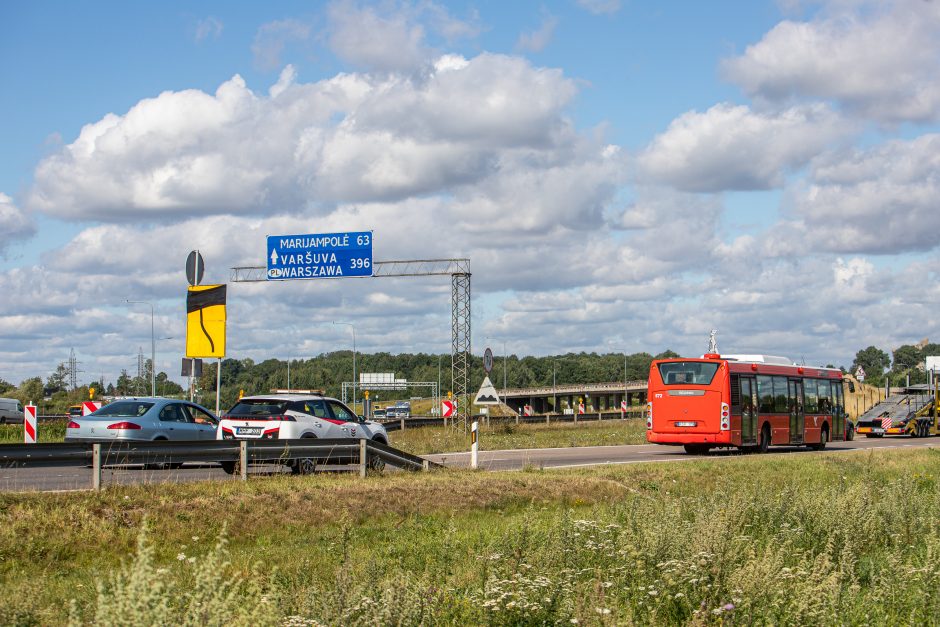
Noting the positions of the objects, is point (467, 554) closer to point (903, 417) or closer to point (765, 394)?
point (765, 394)

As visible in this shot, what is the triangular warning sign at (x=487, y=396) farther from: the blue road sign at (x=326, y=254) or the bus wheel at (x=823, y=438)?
the bus wheel at (x=823, y=438)

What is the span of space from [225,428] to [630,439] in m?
24.7

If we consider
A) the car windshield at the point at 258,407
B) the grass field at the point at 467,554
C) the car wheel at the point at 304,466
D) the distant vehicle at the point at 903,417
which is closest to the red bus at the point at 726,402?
the grass field at the point at 467,554

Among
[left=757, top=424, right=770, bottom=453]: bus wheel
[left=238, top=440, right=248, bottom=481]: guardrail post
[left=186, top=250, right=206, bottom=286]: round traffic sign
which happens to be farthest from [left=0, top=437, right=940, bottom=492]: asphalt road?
[left=186, top=250, right=206, bottom=286]: round traffic sign

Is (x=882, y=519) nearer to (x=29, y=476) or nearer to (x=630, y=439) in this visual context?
(x=29, y=476)

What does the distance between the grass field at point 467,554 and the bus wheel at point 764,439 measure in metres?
11.0

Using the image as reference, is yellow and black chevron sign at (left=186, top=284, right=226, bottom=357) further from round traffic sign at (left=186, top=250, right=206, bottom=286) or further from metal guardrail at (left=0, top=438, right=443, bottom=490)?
metal guardrail at (left=0, top=438, right=443, bottom=490)

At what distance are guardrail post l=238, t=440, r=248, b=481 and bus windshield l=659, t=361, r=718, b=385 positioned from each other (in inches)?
657

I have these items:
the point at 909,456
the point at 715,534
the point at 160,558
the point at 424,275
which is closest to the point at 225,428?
the point at 160,558

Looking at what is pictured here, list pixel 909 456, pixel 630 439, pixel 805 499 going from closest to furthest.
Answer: pixel 805 499 < pixel 909 456 < pixel 630 439

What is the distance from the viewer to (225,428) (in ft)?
68.7

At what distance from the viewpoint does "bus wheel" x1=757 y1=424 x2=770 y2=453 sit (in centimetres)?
3183

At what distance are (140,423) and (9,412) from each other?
42092mm

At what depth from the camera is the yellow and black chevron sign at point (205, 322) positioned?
82.7 ft
